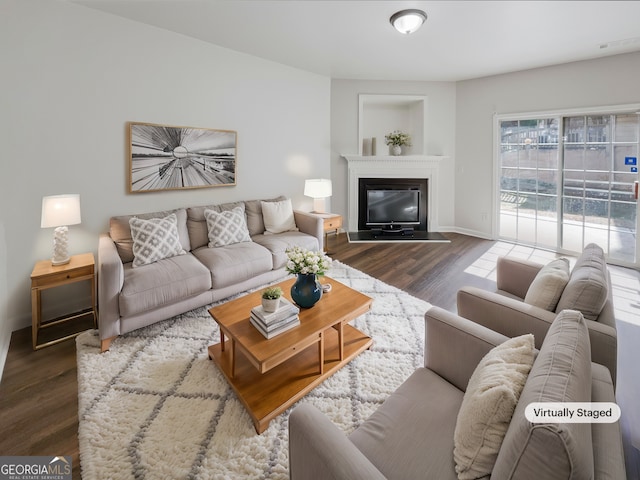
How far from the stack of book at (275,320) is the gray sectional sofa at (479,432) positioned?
78cm

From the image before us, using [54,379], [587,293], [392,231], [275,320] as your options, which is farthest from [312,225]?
[587,293]

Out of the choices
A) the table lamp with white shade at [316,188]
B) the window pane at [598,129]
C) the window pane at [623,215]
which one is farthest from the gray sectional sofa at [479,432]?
the window pane at [598,129]

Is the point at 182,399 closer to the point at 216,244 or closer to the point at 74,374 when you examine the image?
the point at 74,374

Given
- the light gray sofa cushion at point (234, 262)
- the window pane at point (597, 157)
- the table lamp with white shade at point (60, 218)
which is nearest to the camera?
the table lamp with white shade at point (60, 218)

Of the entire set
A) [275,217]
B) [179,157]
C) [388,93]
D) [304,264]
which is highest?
[388,93]

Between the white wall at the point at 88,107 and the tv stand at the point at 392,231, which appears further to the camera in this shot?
the tv stand at the point at 392,231

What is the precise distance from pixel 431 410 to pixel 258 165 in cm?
380

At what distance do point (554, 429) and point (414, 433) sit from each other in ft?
1.98

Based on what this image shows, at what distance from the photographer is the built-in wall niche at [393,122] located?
A: 19.1 ft

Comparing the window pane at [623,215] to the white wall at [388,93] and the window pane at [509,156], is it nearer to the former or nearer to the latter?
the window pane at [509,156]

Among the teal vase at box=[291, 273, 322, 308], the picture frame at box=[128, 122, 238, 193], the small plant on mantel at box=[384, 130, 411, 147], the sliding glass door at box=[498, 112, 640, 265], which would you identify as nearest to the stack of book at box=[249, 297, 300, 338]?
the teal vase at box=[291, 273, 322, 308]

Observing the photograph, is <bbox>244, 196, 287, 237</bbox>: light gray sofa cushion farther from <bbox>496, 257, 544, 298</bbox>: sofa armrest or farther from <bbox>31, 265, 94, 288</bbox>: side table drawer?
<bbox>496, 257, 544, 298</bbox>: sofa armrest

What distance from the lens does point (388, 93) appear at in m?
5.52

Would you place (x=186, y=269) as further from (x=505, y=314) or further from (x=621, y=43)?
(x=621, y=43)
